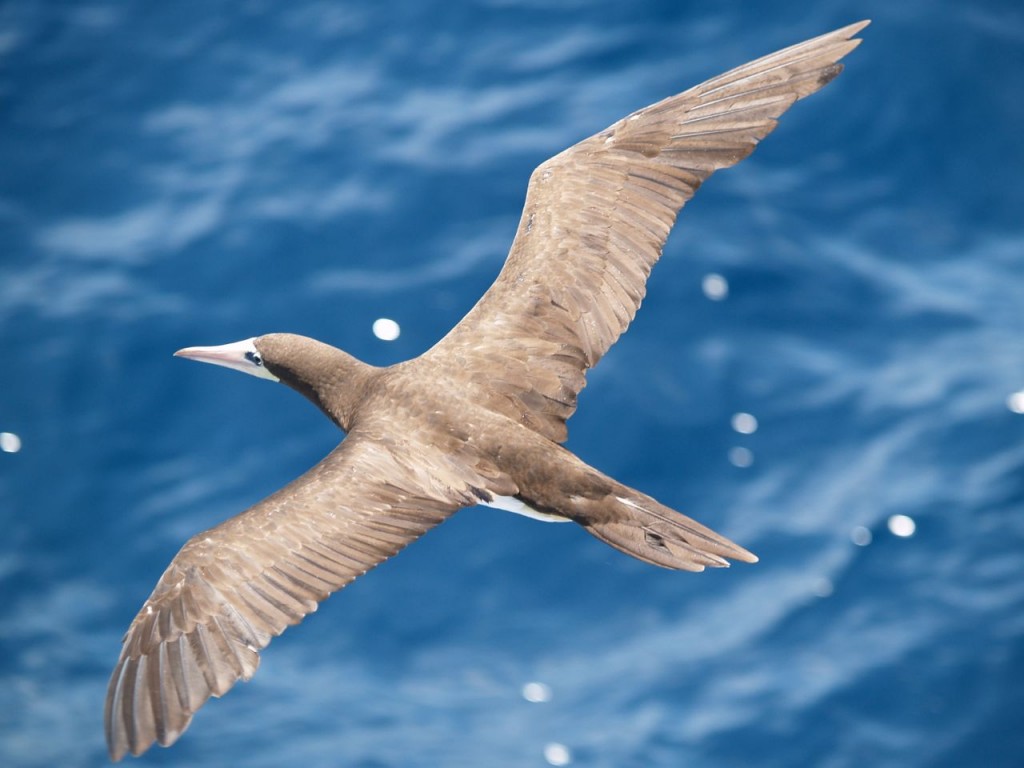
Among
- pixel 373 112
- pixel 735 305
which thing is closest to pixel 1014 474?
pixel 735 305

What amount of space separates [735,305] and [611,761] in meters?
4.05

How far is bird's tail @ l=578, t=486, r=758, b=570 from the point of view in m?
8.00

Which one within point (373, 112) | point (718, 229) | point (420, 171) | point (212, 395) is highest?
point (373, 112)

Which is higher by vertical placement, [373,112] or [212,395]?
[373,112]

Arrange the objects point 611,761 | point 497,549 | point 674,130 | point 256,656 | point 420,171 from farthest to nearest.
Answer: point 420,171
point 497,549
point 611,761
point 674,130
point 256,656

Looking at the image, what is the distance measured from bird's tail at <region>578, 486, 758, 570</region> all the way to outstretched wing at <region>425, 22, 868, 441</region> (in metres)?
0.72

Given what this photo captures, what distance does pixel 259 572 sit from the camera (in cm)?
779

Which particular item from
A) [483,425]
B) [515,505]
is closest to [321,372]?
[483,425]

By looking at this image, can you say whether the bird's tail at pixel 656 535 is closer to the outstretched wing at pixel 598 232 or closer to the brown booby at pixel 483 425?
the brown booby at pixel 483 425

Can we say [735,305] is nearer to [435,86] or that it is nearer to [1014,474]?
[1014,474]

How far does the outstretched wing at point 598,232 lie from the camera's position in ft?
29.3

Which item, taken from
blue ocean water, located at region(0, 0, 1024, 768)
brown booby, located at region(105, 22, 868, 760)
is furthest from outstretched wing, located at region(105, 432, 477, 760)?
blue ocean water, located at region(0, 0, 1024, 768)

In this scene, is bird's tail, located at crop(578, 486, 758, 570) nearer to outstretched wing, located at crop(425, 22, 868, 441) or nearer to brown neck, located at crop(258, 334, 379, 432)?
outstretched wing, located at crop(425, 22, 868, 441)

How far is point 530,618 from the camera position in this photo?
39.3 ft
